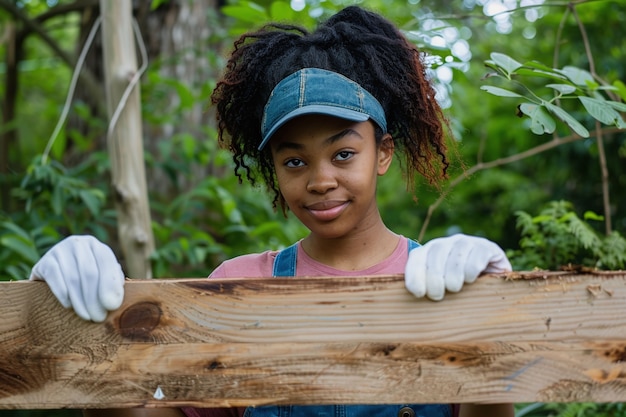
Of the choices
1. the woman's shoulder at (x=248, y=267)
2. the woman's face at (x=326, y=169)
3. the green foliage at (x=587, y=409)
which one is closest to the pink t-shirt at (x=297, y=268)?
the woman's shoulder at (x=248, y=267)

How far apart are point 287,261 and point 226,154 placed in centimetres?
155

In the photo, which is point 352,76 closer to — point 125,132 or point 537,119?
point 537,119

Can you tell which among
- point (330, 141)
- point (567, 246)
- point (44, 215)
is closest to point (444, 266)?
point (330, 141)

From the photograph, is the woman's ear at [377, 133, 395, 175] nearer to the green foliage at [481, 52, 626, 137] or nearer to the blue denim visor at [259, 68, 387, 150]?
the blue denim visor at [259, 68, 387, 150]

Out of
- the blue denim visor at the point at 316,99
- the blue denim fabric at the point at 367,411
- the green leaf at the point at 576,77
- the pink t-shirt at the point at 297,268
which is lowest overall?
the blue denim fabric at the point at 367,411

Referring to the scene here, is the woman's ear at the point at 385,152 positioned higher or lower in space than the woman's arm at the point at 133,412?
higher

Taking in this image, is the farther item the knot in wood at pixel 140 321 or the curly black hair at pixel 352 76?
the curly black hair at pixel 352 76

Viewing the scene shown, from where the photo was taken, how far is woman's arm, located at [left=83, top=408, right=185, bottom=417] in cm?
142

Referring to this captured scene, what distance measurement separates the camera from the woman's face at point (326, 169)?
149 cm

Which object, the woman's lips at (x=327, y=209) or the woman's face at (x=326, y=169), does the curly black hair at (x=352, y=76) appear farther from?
the woman's lips at (x=327, y=209)

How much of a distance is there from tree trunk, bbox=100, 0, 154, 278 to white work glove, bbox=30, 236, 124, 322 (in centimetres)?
138

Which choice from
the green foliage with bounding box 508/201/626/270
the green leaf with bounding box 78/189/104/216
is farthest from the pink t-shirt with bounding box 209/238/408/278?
the green leaf with bounding box 78/189/104/216

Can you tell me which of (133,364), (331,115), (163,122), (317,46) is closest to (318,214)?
(331,115)

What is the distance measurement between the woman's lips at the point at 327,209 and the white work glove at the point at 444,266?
14.5 inches
